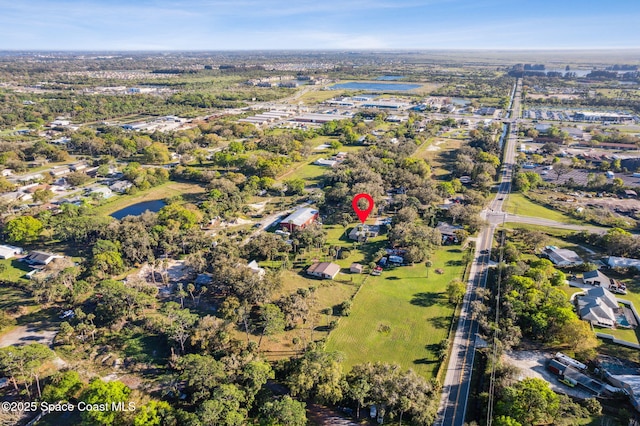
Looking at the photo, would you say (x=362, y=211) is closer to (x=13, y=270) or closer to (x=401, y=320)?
(x=401, y=320)

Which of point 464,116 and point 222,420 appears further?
point 464,116

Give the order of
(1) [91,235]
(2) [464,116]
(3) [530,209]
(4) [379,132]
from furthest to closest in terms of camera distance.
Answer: (2) [464,116] < (4) [379,132] < (3) [530,209] < (1) [91,235]

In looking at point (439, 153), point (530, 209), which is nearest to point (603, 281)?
point (530, 209)

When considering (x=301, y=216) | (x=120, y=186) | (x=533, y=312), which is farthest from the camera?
(x=120, y=186)

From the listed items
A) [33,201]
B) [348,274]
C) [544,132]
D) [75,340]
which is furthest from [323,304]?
[544,132]

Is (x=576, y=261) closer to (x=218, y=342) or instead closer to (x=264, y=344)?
(x=264, y=344)

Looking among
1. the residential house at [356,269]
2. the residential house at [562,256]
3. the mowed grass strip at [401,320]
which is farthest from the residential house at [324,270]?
the residential house at [562,256]
